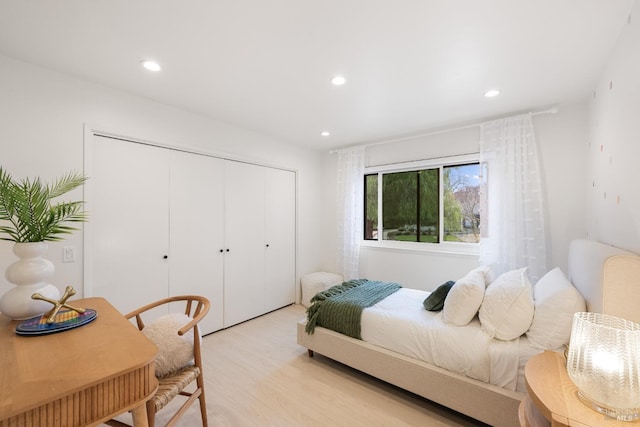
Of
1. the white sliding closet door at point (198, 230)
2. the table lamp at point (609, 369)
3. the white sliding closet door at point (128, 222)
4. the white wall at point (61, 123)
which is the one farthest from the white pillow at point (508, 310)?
the white wall at point (61, 123)

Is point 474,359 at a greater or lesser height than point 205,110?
lesser

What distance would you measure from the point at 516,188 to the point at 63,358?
3.64 m

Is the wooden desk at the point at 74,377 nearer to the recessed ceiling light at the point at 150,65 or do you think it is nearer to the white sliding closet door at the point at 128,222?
the white sliding closet door at the point at 128,222

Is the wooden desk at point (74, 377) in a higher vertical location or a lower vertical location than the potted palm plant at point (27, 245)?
lower

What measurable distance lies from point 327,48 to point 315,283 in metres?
3.04

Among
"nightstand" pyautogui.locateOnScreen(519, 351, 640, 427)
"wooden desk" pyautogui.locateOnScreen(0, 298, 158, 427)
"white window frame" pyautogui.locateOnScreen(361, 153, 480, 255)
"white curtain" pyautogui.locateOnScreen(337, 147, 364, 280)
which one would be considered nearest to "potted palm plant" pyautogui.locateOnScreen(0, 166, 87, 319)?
"wooden desk" pyautogui.locateOnScreen(0, 298, 158, 427)

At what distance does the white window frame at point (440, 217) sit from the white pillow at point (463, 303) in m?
1.45

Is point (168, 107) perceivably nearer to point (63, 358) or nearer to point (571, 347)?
point (63, 358)

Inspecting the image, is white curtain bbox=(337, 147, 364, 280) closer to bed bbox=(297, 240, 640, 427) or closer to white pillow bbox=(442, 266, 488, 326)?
bed bbox=(297, 240, 640, 427)

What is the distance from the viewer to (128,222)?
8.16 feet

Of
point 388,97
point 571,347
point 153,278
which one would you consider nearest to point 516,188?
point 388,97

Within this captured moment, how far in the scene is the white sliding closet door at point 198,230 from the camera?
2.82m

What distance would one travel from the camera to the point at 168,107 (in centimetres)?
274

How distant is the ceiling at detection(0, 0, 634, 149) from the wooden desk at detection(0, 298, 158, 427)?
168 cm
